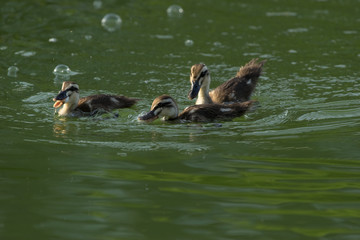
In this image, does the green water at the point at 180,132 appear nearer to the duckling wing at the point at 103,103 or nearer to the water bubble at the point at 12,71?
the water bubble at the point at 12,71

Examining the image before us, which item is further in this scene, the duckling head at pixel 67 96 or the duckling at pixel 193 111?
the duckling head at pixel 67 96

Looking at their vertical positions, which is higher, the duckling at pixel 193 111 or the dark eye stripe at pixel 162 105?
the dark eye stripe at pixel 162 105

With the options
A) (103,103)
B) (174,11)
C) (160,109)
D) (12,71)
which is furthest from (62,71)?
(174,11)

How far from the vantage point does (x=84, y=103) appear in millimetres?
8008

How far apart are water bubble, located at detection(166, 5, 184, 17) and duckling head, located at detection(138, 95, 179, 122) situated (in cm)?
532

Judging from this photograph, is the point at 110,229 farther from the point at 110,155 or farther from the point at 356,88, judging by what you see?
the point at 356,88

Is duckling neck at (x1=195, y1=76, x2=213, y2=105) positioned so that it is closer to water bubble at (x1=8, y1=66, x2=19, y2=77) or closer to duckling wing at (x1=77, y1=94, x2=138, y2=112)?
duckling wing at (x1=77, y1=94, x2=138, y2=112)

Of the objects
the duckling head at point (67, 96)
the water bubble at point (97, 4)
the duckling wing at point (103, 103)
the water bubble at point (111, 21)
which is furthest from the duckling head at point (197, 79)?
the water bubble at point (97, 4)

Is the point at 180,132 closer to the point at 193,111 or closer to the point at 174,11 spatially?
the point at 193,111

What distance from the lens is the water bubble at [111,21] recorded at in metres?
11.9

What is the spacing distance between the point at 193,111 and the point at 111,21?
16.1 feet

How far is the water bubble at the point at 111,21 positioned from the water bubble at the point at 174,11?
1090mm

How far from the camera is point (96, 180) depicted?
5027 mm

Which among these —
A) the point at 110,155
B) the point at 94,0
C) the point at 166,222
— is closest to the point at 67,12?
the point at 94,0
